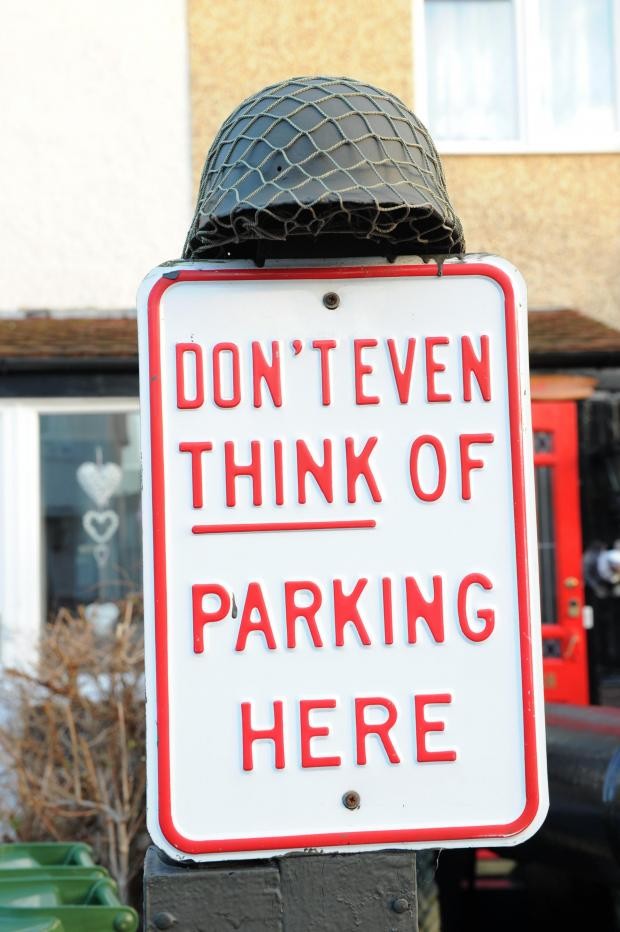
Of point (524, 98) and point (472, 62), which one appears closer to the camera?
point (524, 98)

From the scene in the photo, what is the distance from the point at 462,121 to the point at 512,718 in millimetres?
6665

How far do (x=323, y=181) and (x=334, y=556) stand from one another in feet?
1.65

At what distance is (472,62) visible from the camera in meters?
7.59

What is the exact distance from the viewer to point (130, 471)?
6.79 metres

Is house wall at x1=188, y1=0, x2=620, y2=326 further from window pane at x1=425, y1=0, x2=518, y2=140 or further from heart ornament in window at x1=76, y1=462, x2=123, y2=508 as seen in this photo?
heart ornament in window at x1=76, y1=462, x2=123, y2=508

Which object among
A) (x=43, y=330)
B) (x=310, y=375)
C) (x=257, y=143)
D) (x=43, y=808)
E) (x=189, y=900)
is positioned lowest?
(x=43, y=808)

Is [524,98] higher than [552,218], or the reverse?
[524,98]

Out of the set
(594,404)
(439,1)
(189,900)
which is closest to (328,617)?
(189,900)

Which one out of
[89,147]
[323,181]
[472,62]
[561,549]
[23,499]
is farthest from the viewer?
[472,62]

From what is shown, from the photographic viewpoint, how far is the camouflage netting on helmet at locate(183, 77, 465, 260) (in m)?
1.34

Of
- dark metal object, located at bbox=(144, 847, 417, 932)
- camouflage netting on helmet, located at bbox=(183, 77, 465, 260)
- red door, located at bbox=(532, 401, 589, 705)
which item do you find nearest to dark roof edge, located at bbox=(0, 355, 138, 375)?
red door, located at bbox=(532, 401, 589, 705)

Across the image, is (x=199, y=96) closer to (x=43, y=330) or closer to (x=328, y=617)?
(x=43, y=330)

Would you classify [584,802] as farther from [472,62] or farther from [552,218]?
[472,62]

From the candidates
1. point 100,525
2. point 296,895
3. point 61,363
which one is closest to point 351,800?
point 296,895
